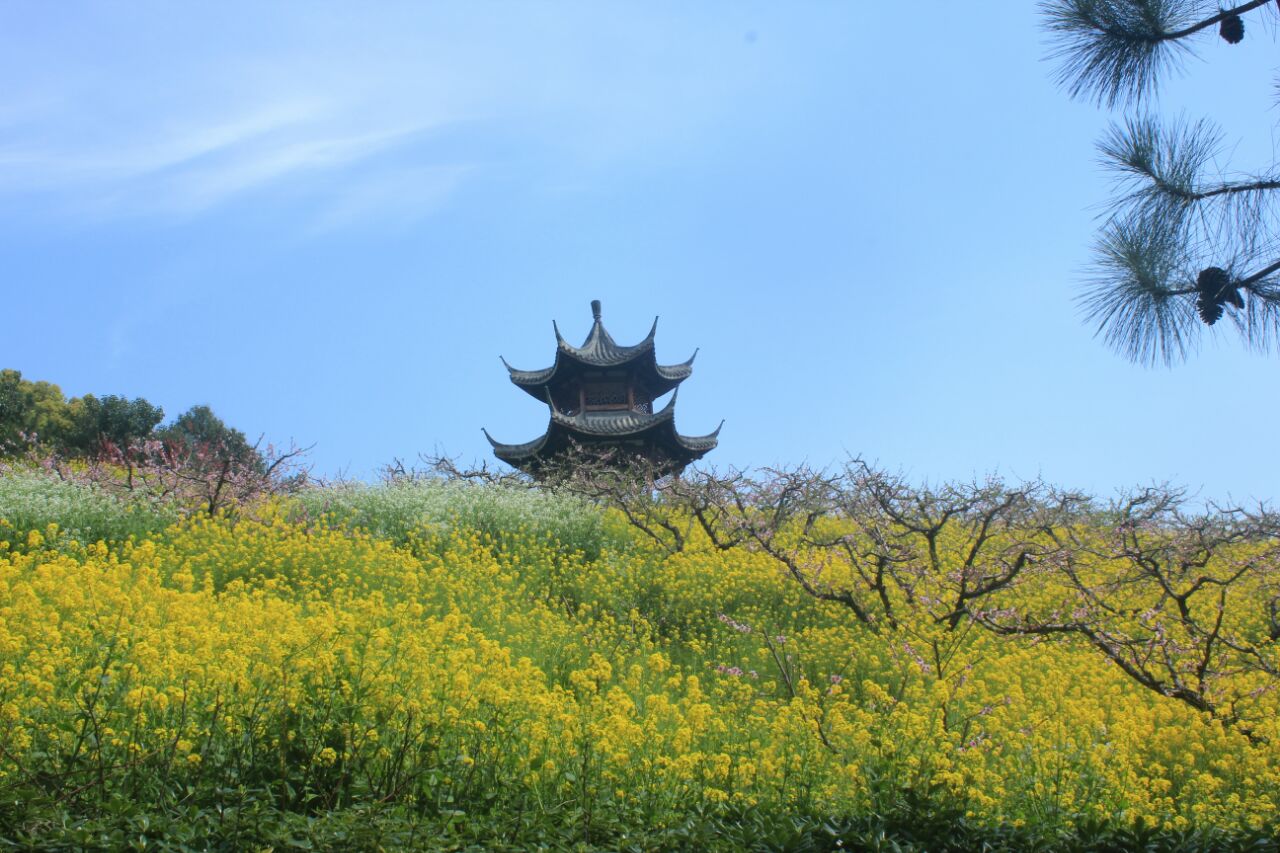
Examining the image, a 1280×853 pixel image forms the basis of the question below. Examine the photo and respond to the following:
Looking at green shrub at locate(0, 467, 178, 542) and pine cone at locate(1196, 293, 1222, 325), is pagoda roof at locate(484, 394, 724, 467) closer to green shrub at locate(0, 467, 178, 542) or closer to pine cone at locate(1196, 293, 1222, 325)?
green shrub at locate(0, 467, 178, 542)

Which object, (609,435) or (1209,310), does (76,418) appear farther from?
(1209,310)

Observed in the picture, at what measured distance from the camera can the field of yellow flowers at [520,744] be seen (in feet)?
14.0

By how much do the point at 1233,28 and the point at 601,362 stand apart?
20.4 meters

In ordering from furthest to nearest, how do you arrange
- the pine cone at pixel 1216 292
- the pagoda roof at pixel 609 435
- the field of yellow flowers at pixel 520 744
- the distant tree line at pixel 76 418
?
the distant tree line at pixel 76 418 → the pagoda roof at pixel 609 435 → the pine cone at pixel 1216 292 → the field of yellow flowers at pixel 520 744

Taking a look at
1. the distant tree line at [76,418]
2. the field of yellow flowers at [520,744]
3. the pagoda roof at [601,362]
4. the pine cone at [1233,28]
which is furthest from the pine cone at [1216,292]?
the distant tree line at [76,418]

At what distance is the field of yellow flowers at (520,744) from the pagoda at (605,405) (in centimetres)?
1582

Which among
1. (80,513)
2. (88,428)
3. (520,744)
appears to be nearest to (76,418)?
(88,428)

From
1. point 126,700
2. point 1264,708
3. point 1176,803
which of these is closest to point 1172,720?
point 1264,708

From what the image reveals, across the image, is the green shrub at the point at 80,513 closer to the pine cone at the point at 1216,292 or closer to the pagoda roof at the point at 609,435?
the pine cone at the point at 1216,292

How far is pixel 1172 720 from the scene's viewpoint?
794cm

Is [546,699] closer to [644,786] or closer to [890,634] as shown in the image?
[644,786]

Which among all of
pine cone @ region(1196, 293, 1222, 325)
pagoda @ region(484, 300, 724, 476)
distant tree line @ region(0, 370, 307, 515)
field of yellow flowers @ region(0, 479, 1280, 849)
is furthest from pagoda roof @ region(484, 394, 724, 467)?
pine cone @ region(1196, 293, 1222, 325)

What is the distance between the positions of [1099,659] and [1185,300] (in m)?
3.92

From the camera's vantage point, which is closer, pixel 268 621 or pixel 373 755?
pixel 373 755
